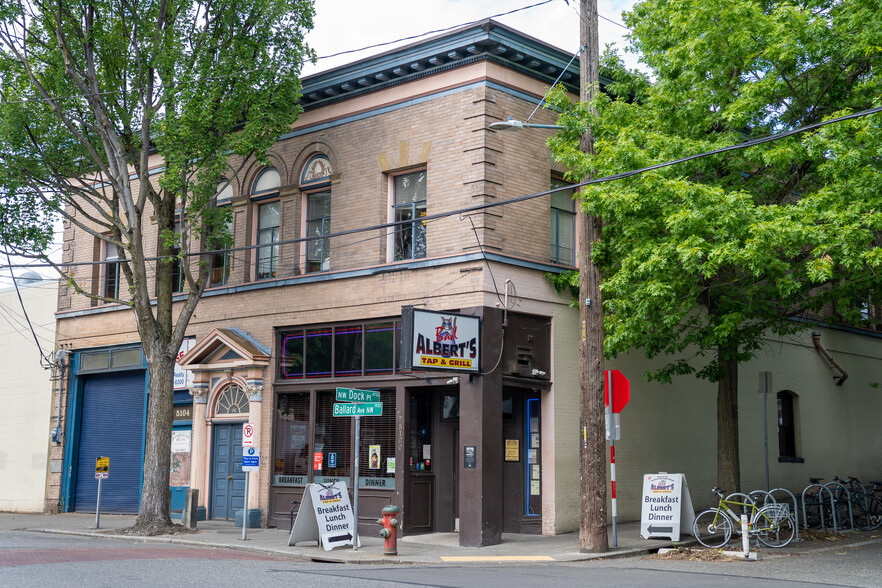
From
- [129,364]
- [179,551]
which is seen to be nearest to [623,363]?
[179,551]

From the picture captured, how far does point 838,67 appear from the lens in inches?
588

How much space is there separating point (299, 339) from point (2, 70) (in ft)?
26.8

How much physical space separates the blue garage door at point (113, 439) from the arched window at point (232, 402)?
136 inches

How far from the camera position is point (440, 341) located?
16219 millimetres

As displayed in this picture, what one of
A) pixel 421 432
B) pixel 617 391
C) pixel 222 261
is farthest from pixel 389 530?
pixel 222 261

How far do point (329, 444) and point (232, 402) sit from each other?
3182 mm

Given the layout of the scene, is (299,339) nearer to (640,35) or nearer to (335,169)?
(335,169)

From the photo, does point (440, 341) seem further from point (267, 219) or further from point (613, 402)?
point (267, 219)

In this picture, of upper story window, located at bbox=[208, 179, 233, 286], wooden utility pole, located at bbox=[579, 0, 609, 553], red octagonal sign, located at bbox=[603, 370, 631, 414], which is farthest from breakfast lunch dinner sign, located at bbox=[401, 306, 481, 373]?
upper story window, located at bbox=[208, 179, 233, 286]

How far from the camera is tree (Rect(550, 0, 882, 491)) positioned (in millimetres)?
13289

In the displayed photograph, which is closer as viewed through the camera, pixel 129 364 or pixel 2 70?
pixel 2 70

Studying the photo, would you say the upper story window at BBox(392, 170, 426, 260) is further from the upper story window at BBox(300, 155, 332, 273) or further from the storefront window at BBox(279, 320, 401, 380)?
the upper story window at BBox(300, 155, 332, 273)

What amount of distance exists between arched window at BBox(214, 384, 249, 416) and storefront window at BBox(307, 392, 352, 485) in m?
2.28

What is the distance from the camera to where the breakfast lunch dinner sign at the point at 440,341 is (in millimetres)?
15836
